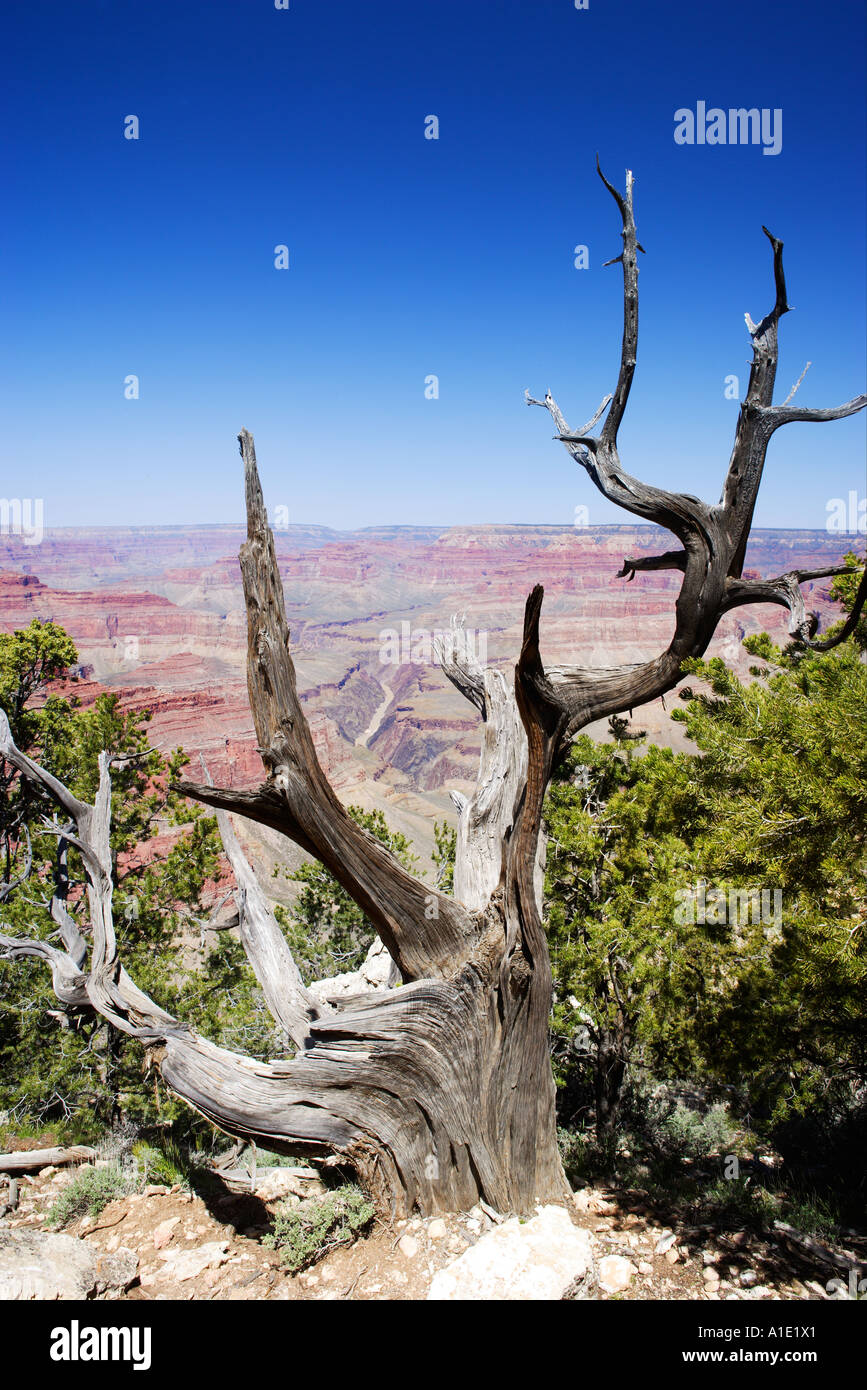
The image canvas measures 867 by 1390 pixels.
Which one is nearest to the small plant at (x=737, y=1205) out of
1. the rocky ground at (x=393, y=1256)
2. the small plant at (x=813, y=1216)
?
the small plant at (x=813, y=1216)

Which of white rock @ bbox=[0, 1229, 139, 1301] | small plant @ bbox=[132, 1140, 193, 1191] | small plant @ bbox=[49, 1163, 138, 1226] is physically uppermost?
white rock @ bbox=[0, 1229, 139, 1301]

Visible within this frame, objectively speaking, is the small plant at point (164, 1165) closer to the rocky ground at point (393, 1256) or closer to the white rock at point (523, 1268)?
the rocky ground at point (393, 1256)

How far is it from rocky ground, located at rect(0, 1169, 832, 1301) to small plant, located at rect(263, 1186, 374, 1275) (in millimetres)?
71

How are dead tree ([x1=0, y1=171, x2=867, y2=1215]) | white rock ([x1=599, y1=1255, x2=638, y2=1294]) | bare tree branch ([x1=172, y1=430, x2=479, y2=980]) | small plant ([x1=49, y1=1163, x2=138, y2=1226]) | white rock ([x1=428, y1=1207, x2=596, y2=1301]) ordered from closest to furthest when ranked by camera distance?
white rock ([x1=428, y1=1207, x2=596, y2=1301]) → bare tree branch ([x1=172, y1=430, x2=479, y2=980]) → white rock ([x1=599, y1=1255, x2=638, y2=1294]) → dead tree ([x1=0, y1=171, x2=867, y2=1215]) → small plant ([x1=49, y1=1163, x2=138, y2=1226])

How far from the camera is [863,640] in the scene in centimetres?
1070

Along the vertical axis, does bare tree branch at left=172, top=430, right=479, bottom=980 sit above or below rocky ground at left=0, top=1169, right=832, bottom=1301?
above

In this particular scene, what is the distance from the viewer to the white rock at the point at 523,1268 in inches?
161

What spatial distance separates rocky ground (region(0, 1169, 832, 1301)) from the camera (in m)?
4.58

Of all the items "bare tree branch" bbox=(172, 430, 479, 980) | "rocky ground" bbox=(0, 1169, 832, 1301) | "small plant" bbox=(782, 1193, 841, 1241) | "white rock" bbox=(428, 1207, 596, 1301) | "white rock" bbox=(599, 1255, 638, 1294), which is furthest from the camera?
"small plant" bbox=(782, 1193, 841, 1241)

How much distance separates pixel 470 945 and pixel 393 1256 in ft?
6.42

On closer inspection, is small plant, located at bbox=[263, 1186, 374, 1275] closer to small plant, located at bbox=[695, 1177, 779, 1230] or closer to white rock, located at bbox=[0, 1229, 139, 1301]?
white rock, located at bbox=[0, 1229, 139, 1301]

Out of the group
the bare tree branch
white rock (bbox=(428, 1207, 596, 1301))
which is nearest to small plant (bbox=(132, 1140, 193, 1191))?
the bare tree branch

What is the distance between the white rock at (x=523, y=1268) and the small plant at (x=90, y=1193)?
11.0 ft
